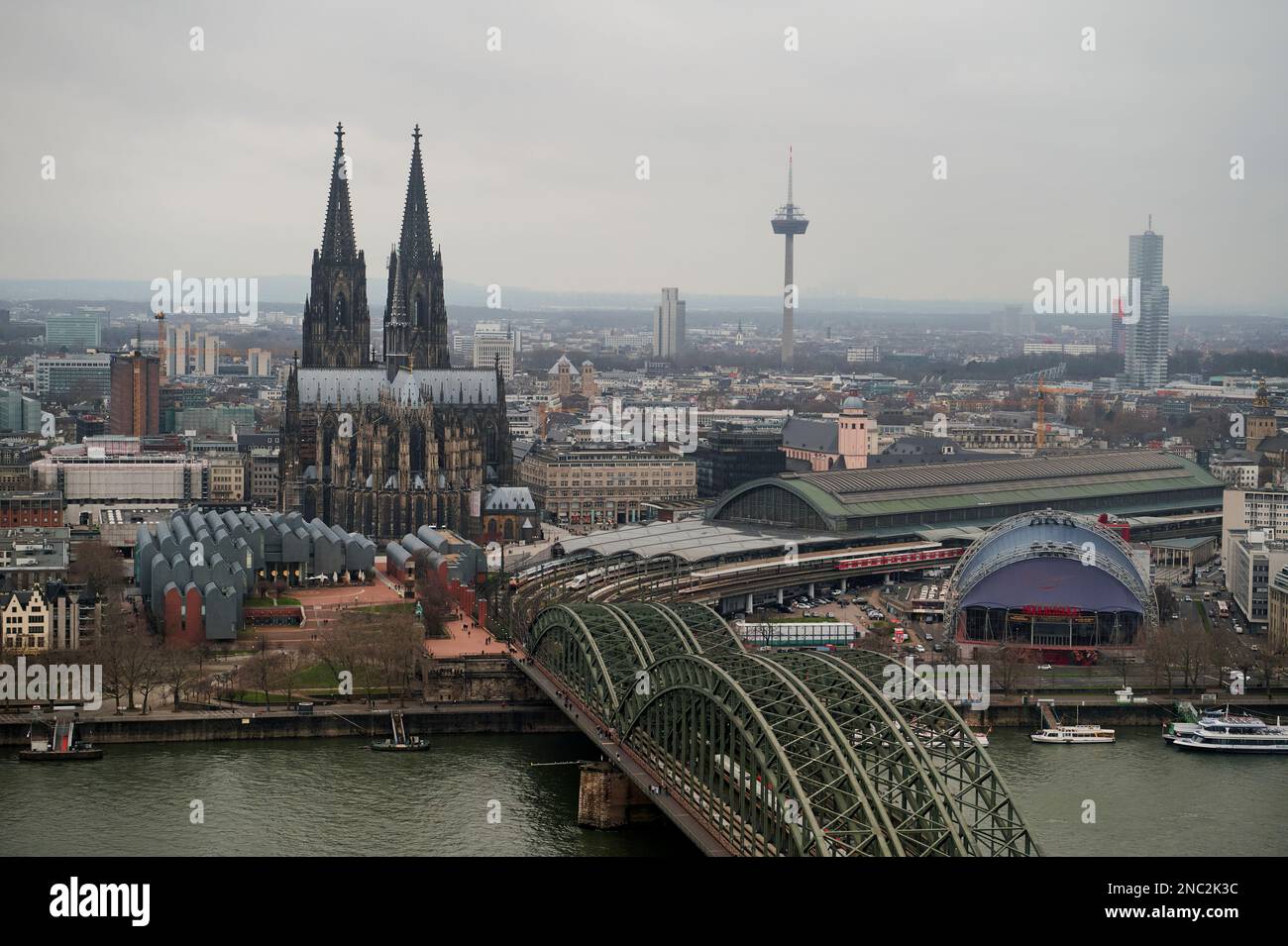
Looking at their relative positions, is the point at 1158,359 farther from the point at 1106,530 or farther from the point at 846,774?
the point at 846,774

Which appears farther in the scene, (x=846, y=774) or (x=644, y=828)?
(x=644, y=828)

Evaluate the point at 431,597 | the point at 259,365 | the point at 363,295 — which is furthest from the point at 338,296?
the point at 259,365

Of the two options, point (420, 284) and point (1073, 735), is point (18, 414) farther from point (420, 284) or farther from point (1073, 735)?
point (1073, 735)

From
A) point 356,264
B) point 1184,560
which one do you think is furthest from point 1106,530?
point 356,264

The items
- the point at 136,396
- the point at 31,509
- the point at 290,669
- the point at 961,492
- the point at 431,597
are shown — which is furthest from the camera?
the point at 136,396

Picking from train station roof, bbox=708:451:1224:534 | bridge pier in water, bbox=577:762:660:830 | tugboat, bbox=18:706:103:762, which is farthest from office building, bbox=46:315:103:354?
bridge pier in water, bbox=577:762:660:830

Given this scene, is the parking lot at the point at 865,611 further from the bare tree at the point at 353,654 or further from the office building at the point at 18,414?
the office building at the point at 18,414

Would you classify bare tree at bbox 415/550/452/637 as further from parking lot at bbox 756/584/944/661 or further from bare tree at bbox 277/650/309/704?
parking lot at bbox 756/584/944/661
